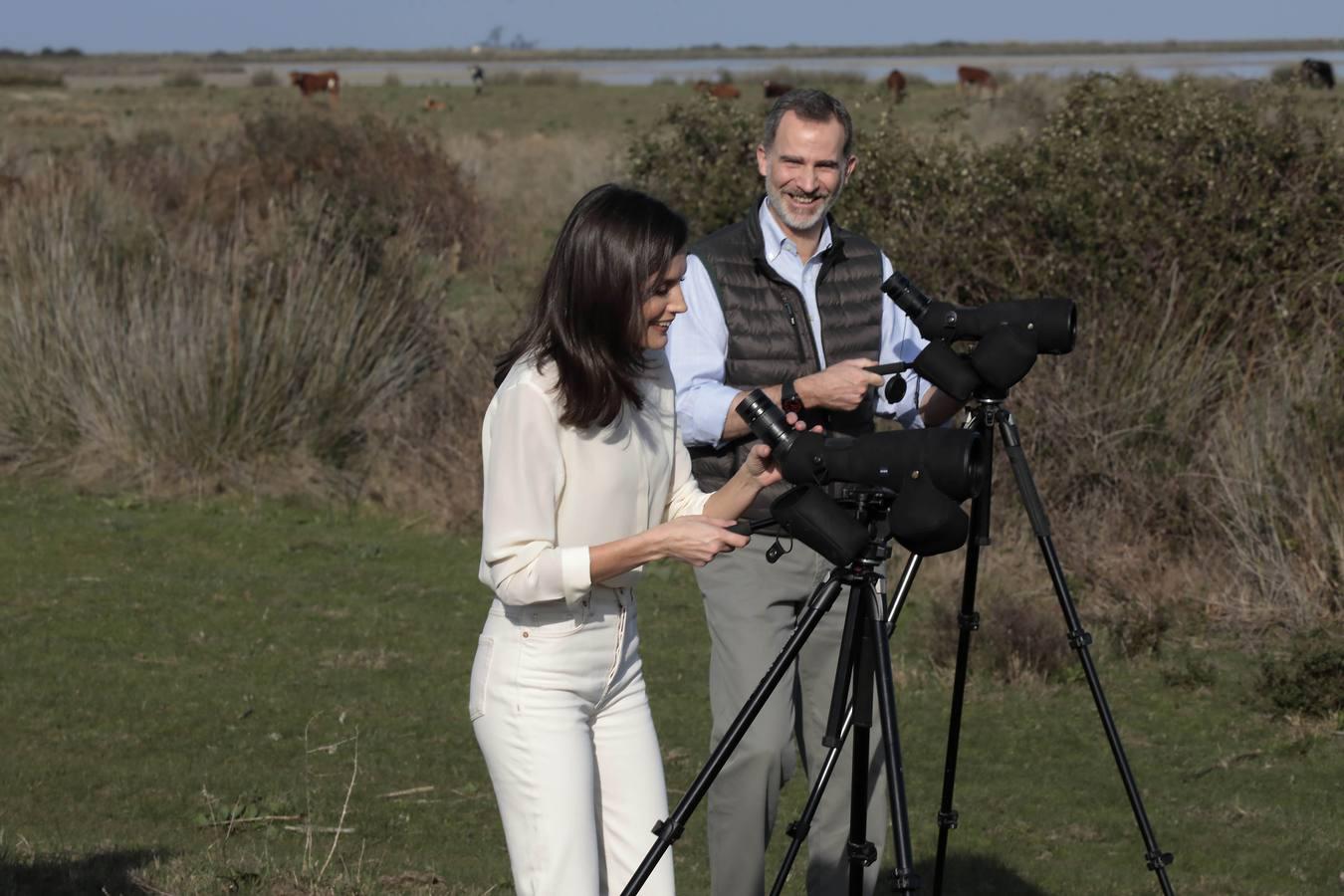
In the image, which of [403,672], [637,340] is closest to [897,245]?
[403,672]

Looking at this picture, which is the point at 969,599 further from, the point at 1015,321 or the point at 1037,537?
the point at 1015,321

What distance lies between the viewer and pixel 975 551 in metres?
4.08

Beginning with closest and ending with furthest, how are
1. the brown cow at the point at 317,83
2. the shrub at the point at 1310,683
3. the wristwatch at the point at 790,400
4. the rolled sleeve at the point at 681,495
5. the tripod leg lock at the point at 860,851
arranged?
the tripod leg lock at the point at 860,851, the rolled sleeve at the point at 681,495, the wristwatch at the point at 790,400, the shrub at the point at 1310,683, the brown cow at the point at 317,83

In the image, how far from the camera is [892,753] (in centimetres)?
311

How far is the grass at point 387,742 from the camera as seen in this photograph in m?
5.79

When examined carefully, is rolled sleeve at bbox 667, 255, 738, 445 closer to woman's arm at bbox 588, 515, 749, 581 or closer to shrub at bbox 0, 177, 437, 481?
woman's arm at bbox 588, 515, 749, 581

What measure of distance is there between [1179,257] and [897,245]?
1774mm

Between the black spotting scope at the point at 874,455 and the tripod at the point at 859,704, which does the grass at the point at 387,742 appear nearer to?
the tripod at the point at 859,704

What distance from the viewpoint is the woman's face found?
128 inches

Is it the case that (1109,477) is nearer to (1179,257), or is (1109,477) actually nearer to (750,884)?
Result: (1179,257)

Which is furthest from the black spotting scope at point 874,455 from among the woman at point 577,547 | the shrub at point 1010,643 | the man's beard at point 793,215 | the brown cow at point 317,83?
the brown cow at point 317,83

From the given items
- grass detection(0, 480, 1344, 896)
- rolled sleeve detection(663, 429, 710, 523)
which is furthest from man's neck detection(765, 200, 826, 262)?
grass detection(0, 480, 1344, 896)

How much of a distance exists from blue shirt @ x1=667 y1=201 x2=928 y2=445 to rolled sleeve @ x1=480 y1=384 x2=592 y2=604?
1.04 metres

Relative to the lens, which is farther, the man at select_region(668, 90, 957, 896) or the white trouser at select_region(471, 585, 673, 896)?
the man at select_region(668, 90, 957, 896)
